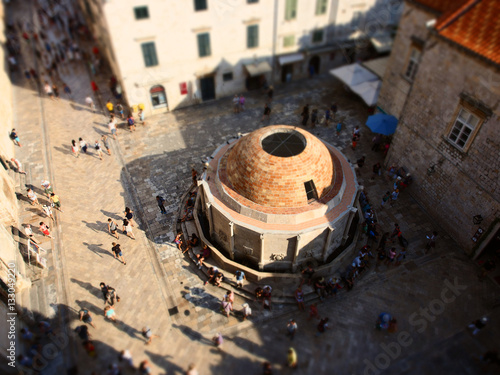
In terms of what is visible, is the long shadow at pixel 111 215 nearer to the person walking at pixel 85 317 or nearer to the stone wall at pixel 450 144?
the person walking at pixel 85 317

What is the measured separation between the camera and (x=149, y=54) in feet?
90.8

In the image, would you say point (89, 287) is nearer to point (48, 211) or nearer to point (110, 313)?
point (110, 313)

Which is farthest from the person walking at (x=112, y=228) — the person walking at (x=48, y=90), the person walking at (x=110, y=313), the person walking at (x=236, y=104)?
the person walking at (x=48, y=90)

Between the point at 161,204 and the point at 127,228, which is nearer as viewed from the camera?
the point at 127,228

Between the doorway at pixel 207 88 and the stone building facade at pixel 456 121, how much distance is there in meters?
A: 16.4

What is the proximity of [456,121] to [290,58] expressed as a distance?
710 inches

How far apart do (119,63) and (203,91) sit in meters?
7.50

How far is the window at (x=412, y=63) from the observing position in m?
24.3

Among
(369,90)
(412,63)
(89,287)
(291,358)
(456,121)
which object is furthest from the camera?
(369,90)

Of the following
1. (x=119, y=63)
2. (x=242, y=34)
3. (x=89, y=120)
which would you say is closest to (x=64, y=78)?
(x=89, y=120)

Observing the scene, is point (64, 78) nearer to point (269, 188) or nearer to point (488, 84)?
point (269, 188)

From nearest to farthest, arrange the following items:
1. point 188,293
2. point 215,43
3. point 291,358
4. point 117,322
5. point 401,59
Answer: point 291,358 < point 117,322 < point 188,293 < point 401,59 < point 215,43

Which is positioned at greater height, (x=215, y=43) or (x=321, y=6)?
(x=321, y=6)

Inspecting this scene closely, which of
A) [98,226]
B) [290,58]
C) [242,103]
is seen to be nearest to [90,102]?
[242,103]
